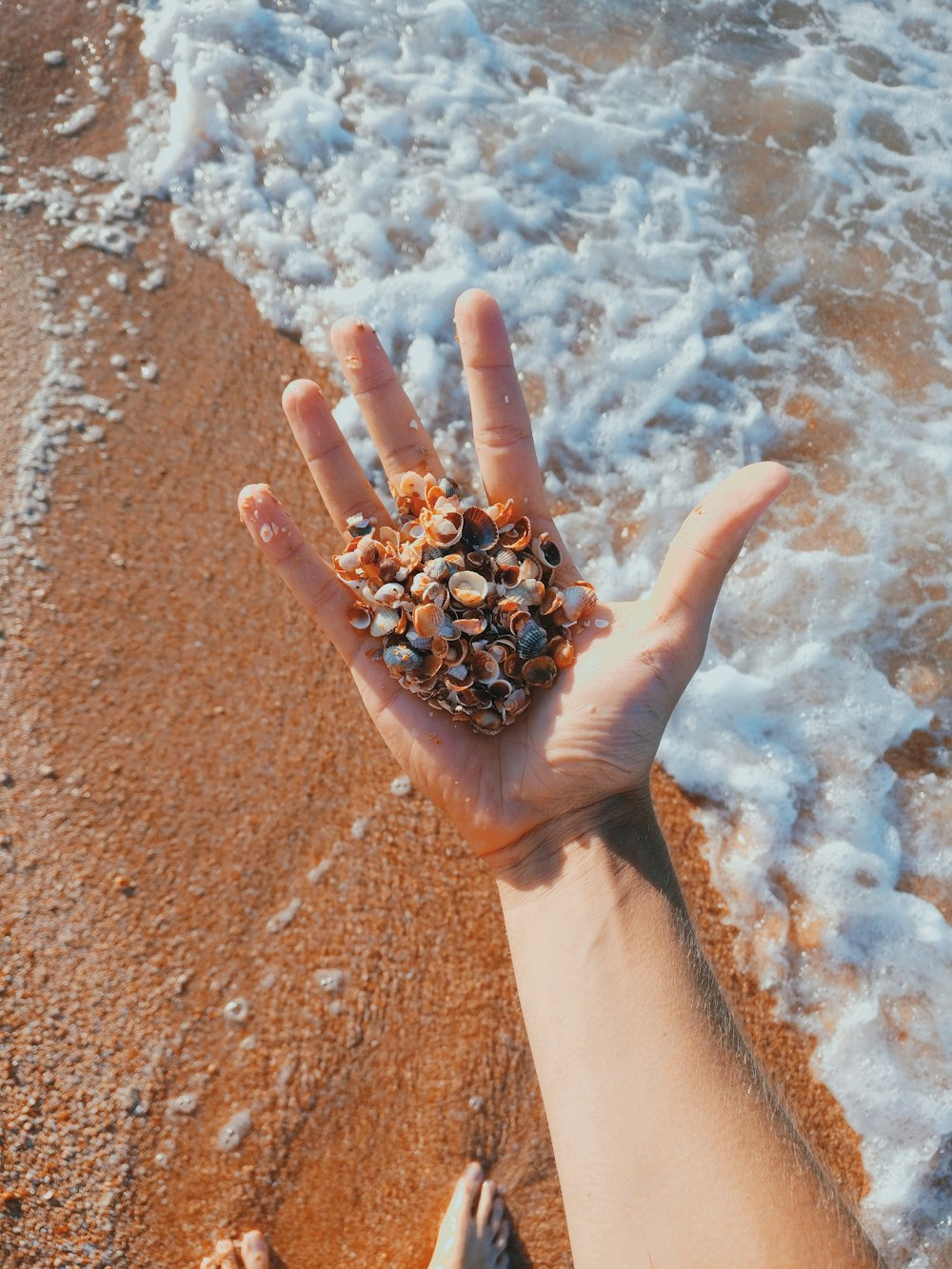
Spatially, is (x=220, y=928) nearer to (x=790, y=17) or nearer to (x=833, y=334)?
(x=833, y=334)

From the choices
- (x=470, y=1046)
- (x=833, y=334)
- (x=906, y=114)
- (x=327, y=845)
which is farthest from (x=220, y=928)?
(x=906, y=114)

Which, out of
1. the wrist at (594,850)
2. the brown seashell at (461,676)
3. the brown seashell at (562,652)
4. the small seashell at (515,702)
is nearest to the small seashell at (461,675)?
the brown seashell at (461,676)

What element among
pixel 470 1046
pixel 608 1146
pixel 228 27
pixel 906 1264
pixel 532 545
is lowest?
pixel 906 1264

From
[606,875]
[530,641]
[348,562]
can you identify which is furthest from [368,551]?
[606,875]

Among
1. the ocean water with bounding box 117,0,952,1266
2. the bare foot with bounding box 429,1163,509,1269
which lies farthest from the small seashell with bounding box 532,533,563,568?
the bare foot with bounding box 429,1163,509,1269

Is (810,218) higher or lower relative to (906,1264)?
higher

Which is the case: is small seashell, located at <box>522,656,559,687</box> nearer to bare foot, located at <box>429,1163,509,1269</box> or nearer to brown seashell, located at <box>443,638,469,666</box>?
brown seashell, located at <box>443,638,469,666</box>
